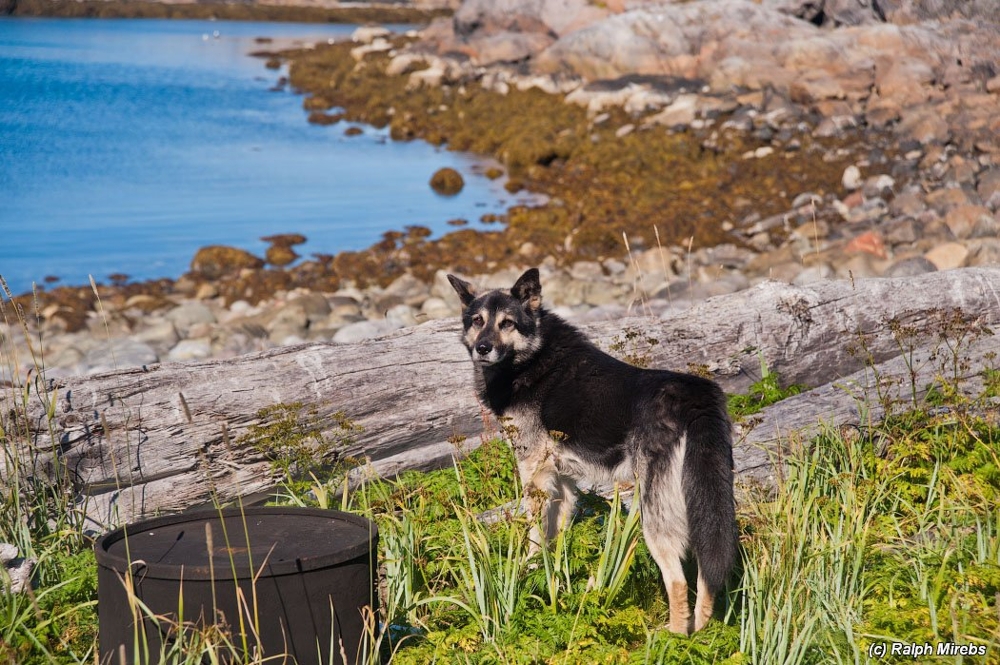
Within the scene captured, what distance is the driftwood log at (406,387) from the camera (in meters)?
5.56

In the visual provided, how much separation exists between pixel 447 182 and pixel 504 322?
19126 mm

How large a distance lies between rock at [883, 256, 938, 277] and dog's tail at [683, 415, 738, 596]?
10.1 metres

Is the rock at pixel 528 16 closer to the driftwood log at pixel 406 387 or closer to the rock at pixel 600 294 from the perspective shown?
the rock at pixel 600 294

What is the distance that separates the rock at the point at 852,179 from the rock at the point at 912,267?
23.9 feet

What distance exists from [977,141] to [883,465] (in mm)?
20625

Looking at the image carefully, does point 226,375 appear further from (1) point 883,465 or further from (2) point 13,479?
(1) point 883,465

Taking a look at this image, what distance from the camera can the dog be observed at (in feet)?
14.1

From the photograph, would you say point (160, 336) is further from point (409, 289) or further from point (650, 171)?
point (650, 171)

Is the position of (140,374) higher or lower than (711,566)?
higher

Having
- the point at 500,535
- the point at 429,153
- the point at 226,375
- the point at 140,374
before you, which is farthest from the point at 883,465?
the point at 429,153

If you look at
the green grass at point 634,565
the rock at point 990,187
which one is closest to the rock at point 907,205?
the rock at point 990,187

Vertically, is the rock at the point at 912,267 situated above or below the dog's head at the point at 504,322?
below

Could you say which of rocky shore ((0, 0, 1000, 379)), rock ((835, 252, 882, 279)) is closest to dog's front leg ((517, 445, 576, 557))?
rocky shore ((0, 0, 1000, 379))

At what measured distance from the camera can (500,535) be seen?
Result: 187 inches
